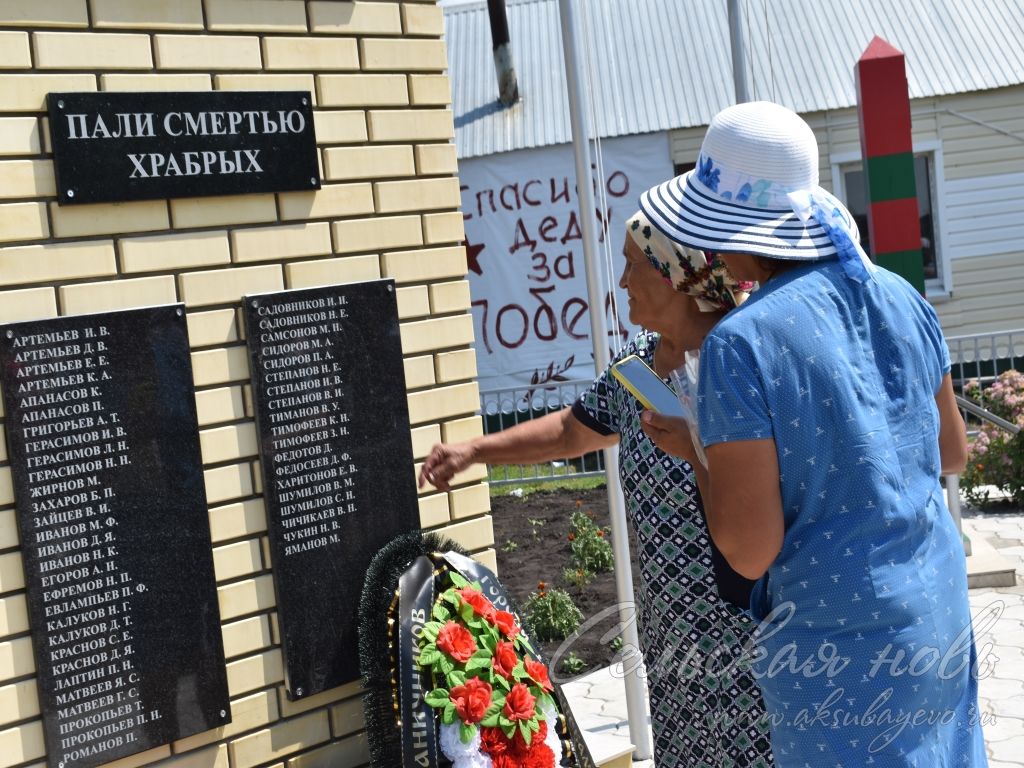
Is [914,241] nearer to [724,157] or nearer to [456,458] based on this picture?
[456,458]

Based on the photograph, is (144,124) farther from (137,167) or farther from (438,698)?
(438,698)

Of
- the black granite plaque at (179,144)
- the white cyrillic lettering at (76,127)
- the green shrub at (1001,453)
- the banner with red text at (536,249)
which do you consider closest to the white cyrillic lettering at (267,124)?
the black granite plaque at (179,144)

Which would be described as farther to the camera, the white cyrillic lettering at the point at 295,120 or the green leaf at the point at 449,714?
the white cyrillic lettering at the point at 295,120

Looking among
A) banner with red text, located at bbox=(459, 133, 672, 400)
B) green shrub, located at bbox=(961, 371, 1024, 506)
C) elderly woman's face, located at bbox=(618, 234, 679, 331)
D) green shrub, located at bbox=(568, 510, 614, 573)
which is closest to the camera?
elderly woman's face, located at bbox=(618, 234, 679, 331)

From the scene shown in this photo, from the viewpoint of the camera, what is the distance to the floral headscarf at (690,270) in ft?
8.37

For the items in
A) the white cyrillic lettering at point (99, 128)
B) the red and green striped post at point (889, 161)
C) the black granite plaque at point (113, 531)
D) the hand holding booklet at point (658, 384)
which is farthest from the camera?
the red and green striped post at point (889, 161)

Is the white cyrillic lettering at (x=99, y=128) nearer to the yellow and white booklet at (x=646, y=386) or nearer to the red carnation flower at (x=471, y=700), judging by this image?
the yellow and white booklet at (x=646, y=386)

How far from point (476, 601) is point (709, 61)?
44.7 feet

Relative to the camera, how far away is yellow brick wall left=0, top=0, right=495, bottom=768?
2.82 metres

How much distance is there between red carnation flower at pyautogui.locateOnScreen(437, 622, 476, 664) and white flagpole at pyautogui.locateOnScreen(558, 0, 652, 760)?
1.20 m

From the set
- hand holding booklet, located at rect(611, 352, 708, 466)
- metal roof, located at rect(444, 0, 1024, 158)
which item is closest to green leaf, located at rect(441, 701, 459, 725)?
hand holding booklet, located at rect(611, 352, 708, 466)

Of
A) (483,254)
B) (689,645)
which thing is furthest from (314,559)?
(483,254)

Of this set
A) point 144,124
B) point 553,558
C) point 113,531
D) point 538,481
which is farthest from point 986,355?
point 113,531

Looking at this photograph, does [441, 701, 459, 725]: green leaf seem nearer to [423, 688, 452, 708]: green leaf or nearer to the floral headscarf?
[423, 688, 452, 708]: green leaf
